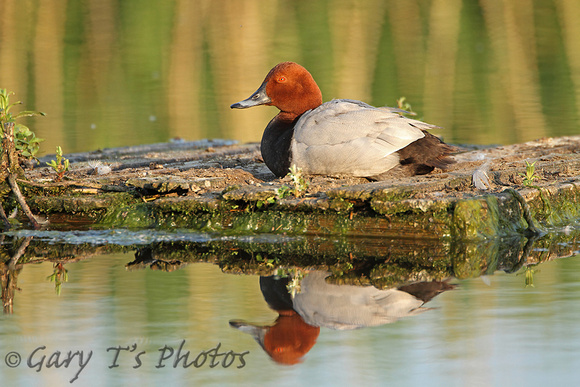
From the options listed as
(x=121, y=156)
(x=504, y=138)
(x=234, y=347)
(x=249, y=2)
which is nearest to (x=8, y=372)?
(x=234, y=347)

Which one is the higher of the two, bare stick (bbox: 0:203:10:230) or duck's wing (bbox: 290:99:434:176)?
duck's wing (bbox: 290:99:434:176)

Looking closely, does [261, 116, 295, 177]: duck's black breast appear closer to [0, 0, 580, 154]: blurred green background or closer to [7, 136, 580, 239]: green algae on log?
[7, 136, 580, 239]: green algae on log

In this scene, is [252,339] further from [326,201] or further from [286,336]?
[326,201]

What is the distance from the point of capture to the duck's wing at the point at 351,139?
20.9ft

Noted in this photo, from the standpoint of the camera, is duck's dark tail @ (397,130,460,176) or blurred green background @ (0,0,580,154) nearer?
duck's dark tail @ (397,130,460,176)

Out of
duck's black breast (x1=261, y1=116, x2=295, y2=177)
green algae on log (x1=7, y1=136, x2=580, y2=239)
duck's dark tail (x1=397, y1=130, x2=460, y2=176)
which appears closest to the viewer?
green algae on log (x1=7, y1=136, x2=580, y2=239)

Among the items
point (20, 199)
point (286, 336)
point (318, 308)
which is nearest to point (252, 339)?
point (286, 336)

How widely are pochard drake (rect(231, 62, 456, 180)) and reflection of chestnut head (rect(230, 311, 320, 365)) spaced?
2387 millimetres

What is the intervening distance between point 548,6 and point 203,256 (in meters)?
20.7

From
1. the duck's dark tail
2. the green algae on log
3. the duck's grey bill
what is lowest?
the green algae on log

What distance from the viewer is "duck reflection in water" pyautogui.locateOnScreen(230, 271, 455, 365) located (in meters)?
3.80

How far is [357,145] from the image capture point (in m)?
6.35

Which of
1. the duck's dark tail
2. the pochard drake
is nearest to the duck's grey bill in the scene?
the pochard drake

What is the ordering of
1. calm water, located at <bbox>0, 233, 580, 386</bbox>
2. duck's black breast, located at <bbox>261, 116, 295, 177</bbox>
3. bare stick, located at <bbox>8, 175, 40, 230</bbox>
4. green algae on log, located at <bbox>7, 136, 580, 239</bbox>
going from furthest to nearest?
duck's black breast, located at <bbox>261, 116, 295, 177</bbox> < bare stick, located at <bbox>8, 175, 40, 230</bbox> < green algae on log, located at <bbox>7, 136, 580, 239</bbox> < calm water, located at <bbox>0, 233, 580, 386</bbox>
